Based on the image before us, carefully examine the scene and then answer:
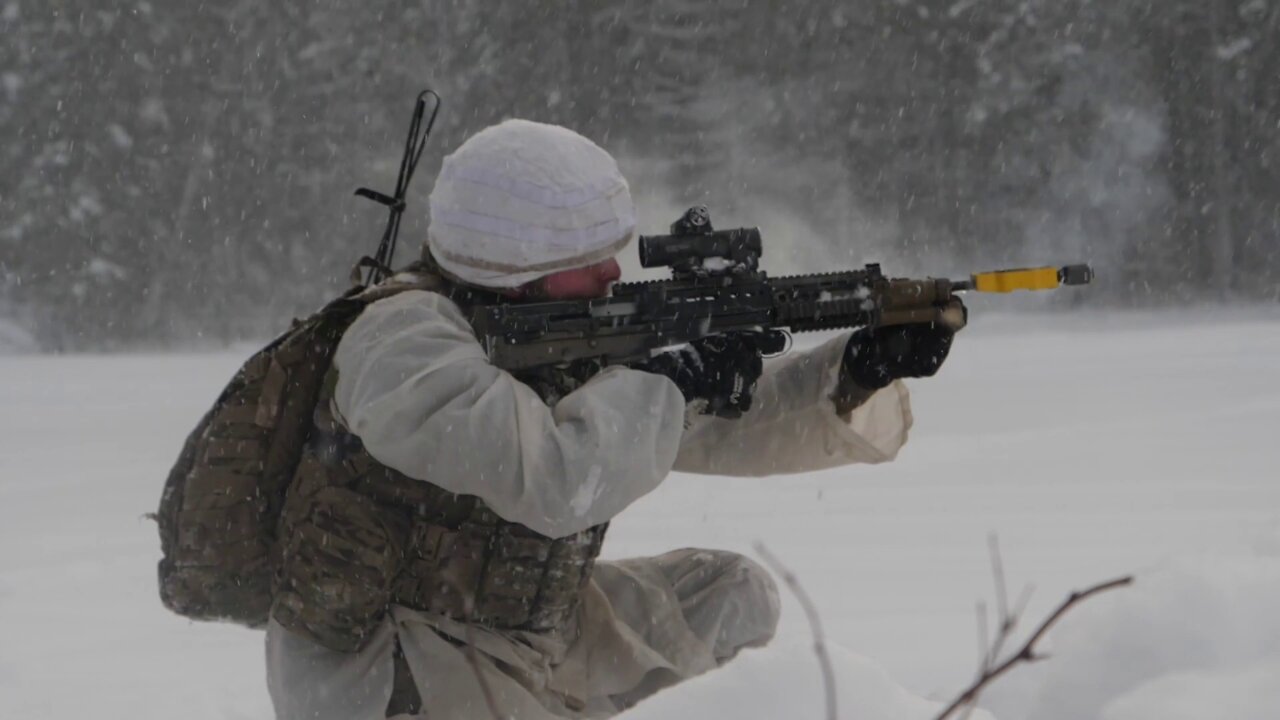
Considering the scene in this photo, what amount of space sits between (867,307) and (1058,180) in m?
19.1

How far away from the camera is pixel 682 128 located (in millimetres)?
20844

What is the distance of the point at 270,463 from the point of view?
99.7 inches

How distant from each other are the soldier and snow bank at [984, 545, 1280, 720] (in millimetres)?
662

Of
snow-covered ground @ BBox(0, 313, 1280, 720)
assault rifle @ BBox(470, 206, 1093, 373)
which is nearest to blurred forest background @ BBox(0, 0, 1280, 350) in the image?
snow-covered ground @ BBox(0, 313, 1280, 720)

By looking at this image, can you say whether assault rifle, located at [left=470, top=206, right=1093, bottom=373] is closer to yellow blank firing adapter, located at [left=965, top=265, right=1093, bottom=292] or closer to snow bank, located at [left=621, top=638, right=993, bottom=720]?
yellow blank firing adapter, located at [left=965, top=265, right=1093, bottom=292]

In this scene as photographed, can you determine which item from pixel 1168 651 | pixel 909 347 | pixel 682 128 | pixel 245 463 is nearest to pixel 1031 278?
pixel 909 347

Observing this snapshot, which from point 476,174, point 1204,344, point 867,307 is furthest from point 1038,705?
point 1204,344

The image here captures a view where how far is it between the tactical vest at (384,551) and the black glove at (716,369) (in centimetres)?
21

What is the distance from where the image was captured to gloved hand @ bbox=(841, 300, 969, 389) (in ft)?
8.86

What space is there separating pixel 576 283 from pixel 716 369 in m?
0.30

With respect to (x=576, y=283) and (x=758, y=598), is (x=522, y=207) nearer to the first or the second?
(x=576, y=283)

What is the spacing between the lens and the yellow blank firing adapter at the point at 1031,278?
2.57 meters

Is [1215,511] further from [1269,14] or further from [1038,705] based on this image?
[1269,14]

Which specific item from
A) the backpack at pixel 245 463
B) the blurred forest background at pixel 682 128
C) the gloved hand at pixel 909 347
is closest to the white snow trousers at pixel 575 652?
the backpack at pixel 245 463
